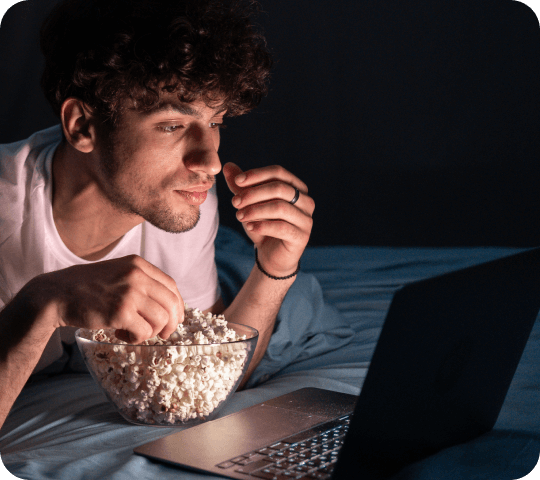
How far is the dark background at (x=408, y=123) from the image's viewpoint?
91.2 inches

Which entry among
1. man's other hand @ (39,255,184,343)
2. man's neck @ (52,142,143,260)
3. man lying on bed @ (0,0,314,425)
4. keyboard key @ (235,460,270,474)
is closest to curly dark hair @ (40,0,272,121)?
man lying on bed @ (0,0,314,425)

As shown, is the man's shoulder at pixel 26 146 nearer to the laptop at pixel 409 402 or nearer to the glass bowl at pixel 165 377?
the glass bowl at pixel 165 377

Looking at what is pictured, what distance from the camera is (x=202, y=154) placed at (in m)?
1.05

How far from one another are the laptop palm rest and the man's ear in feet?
1.97

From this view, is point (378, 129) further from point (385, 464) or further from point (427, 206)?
point (385, 464)

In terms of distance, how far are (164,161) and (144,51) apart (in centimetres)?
19

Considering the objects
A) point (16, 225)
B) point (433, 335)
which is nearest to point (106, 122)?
point (16, 225)

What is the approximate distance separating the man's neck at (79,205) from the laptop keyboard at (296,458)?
67 centimetres

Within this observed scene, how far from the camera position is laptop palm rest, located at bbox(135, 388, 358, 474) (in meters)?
0.68

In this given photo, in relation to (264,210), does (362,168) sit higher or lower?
higher

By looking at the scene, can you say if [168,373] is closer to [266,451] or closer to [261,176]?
[266,451]

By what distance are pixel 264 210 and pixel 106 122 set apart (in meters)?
0.34

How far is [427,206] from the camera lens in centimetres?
244

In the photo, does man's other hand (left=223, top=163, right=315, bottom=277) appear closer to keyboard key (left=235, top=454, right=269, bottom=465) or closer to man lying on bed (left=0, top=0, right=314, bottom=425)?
man lying on bed (left=0, top=0, right=314, bottom=425)
